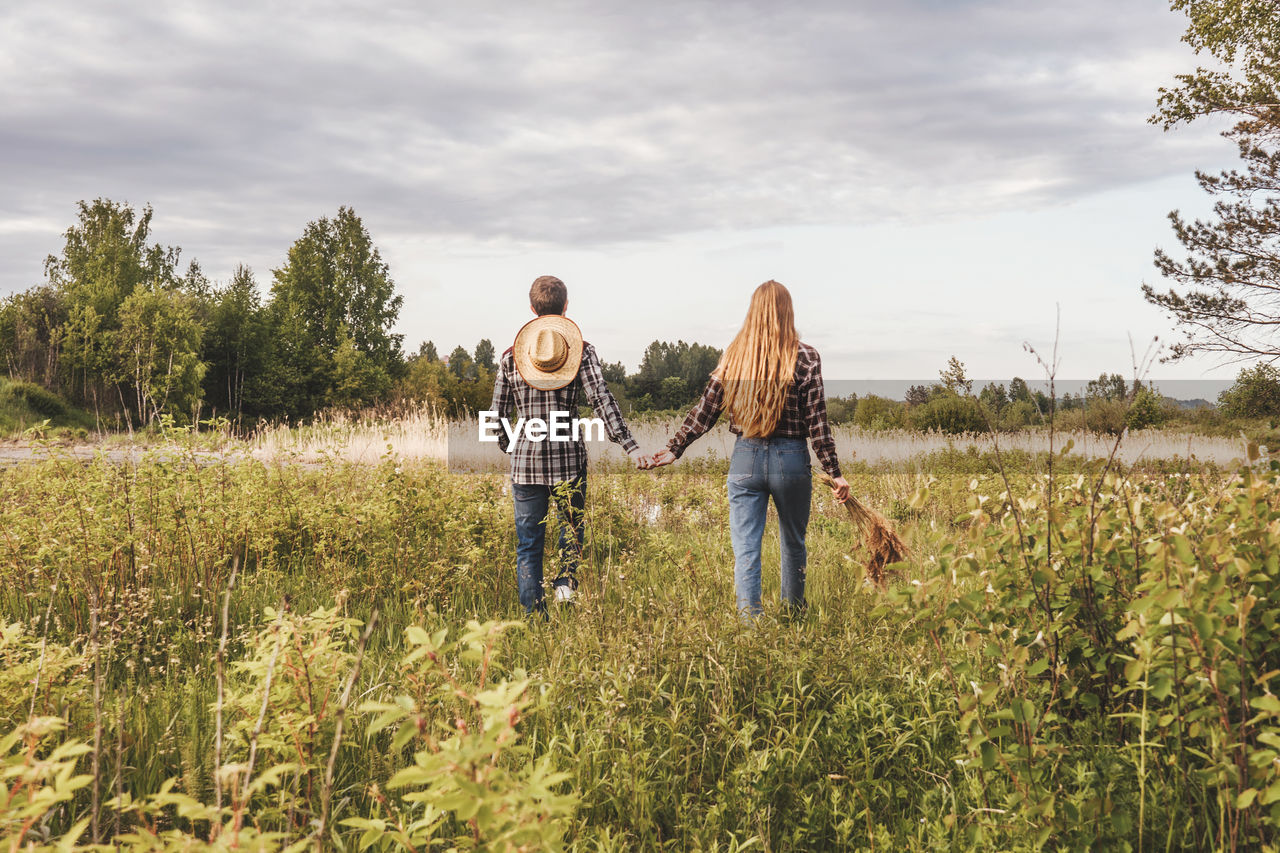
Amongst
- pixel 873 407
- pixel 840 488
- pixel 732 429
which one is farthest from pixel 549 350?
pixel 873 407

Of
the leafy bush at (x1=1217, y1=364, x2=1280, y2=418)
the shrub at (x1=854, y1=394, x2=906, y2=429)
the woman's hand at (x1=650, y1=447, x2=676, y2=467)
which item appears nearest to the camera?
the woman's hand at (x1=650, y1=447, x2=676, y2=467)

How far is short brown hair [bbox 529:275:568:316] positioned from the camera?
4.91 meters

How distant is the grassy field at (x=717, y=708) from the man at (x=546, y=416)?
19.0 inches

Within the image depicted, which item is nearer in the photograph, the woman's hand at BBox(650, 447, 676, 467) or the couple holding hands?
the couple holding hands

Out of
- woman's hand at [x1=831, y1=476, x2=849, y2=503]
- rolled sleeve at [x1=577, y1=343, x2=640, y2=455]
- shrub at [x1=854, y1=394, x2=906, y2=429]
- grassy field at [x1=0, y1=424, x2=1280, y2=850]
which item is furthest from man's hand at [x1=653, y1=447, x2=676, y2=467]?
shrub at [x1=854, y1=394, x2=906, y2=429]

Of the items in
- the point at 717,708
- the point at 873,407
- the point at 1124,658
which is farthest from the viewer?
the point at 873,407

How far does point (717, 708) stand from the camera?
2.80 meters

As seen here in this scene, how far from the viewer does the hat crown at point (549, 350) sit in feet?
15.9

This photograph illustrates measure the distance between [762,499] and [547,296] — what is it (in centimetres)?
184

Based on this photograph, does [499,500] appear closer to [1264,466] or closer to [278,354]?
[1264,466]

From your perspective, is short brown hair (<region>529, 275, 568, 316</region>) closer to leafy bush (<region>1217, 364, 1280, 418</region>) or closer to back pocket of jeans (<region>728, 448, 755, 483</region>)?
back pocket of jeans (<region>728, 448, 755, 483</region>)

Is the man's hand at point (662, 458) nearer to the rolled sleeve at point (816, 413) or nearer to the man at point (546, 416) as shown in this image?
the man at point (546, 416)

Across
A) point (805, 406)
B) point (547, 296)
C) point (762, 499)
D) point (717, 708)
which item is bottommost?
point (717, 708)

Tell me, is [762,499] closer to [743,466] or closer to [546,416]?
[743,466]
